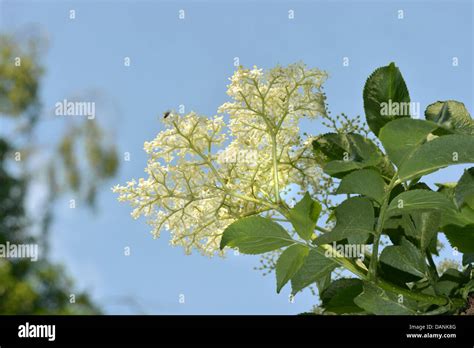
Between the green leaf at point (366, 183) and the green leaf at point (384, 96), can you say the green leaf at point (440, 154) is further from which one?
the green leaf at point (384, 96)

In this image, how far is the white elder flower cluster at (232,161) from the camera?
3.06 ft

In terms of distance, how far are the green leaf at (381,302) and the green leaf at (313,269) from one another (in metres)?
0.06

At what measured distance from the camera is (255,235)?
76 centimetres

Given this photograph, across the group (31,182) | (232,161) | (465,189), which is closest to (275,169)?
(232,161)

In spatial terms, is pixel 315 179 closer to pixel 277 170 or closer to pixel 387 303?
pixel 277 170

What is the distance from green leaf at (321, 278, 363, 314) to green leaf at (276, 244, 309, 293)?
2.9 inches

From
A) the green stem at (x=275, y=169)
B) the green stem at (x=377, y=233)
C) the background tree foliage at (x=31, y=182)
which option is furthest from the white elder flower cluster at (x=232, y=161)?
the background tree foliage at (x=31, y=182)

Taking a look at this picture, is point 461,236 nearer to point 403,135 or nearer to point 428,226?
point 428,226

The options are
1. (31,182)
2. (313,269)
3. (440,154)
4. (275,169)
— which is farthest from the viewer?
(31,182)

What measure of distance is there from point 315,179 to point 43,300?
5992 mm

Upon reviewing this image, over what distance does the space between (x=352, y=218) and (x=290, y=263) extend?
0.31 ft
